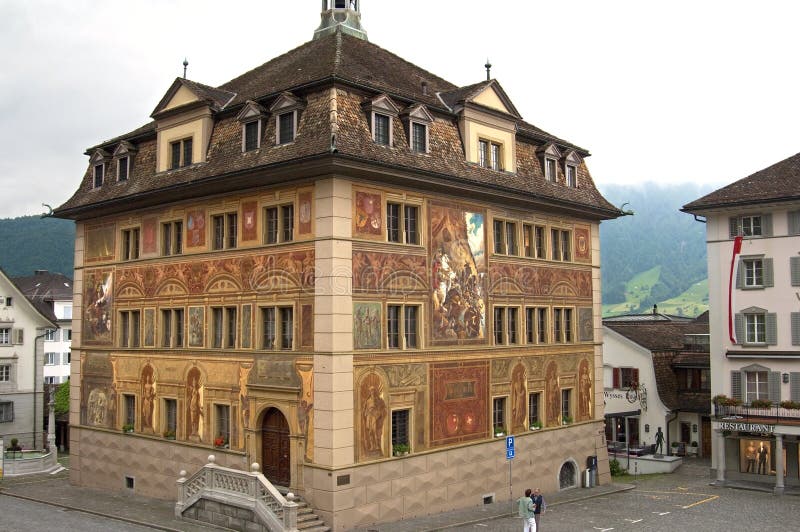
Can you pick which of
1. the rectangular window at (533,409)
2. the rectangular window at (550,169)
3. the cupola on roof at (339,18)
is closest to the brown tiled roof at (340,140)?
the rectangular window at (550,169)

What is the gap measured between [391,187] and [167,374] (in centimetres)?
1212

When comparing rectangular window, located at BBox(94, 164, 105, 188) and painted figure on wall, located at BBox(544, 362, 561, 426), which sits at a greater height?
rectangular window, located at BBox(94, 164, 105, 188)

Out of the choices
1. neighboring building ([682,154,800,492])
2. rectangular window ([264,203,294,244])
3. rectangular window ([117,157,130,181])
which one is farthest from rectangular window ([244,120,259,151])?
neighboring building ([682,154,800,492])

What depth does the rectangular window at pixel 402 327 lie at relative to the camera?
28578mm

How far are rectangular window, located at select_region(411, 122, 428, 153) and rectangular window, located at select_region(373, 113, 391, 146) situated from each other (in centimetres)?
115

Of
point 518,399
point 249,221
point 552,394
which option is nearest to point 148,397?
point 249,221

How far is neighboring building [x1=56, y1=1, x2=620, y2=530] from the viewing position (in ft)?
89.1

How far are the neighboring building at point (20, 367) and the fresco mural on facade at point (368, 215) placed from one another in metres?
37.8

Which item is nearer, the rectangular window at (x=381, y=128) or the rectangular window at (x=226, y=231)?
the rectangular window at (x=381, y=128)

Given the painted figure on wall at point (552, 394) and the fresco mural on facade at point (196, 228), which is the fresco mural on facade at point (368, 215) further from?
the painted figure on wall at point (552, 394)

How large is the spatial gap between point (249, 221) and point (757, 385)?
27.1 m

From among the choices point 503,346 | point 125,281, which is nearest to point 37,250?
point 125,281

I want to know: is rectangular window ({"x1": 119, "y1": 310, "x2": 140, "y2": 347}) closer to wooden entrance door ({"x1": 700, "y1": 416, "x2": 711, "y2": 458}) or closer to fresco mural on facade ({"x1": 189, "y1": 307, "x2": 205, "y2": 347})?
fresco mural on facade ({"x1": 189, "y1": 307, "x2": 205, "y2": 347})

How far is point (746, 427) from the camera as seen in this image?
1544 inches
